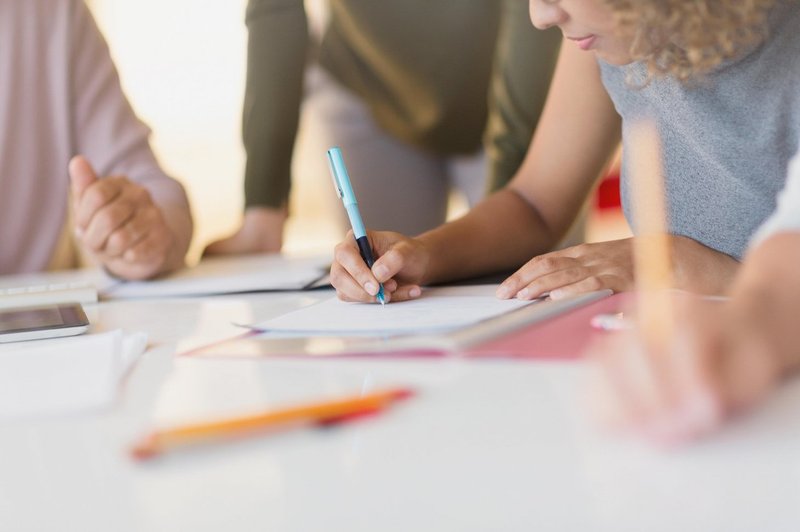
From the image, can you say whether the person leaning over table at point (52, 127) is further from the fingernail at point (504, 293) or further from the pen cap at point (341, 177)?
the fingernail at point (504, 293)

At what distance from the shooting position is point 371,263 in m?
0.92

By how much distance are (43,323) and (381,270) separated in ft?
1.03

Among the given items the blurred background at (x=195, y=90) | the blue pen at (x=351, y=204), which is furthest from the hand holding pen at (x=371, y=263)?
the blurred background at (x=195, y=90)

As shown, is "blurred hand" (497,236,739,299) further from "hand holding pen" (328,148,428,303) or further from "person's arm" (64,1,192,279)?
"person's arm" (64,1,192,279)

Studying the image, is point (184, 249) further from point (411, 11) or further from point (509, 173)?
point (411, 11)

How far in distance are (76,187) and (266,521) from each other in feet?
3.14

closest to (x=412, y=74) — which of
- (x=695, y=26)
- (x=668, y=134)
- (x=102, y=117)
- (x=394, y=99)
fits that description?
(x=394, y=99)

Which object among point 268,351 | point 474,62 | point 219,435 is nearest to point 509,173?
point 474,62

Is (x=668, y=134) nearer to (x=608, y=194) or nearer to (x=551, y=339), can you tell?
(x=551, y=339)

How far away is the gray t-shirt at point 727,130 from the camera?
2.83ft

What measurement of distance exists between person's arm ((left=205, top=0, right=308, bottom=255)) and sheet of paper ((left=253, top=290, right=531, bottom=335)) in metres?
0.83

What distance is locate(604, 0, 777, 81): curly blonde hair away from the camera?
2.52 feet

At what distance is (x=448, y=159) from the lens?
75.9 inches

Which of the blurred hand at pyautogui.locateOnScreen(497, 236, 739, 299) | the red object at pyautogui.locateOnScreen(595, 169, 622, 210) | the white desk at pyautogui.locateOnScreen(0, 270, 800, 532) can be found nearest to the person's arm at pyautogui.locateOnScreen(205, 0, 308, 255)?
the blurred hand at pyautogui.locateOnScreen(497, 236, 739, 299)
